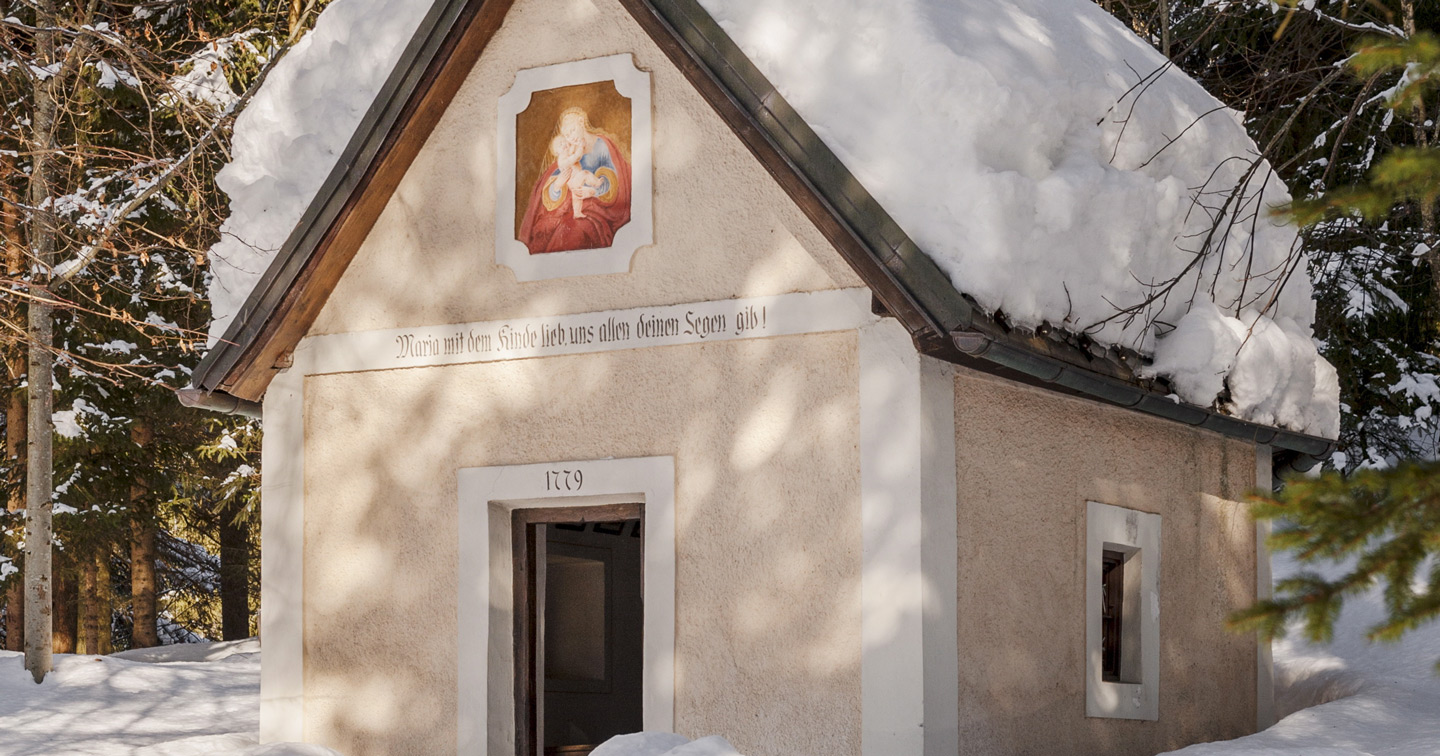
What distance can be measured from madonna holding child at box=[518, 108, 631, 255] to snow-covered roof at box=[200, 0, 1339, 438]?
0.99m

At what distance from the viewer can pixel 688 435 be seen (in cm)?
Answer: 831

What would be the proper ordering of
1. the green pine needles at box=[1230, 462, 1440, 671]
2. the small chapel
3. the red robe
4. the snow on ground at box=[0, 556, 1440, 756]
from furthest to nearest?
the red robe → the snow on ground at box=[0, 556, 1440, 756] → the small chapel → the green pine needles at box=[1230, 462, 1440, 671]

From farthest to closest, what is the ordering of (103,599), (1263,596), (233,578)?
(233,578), (103,599), (1263,596)

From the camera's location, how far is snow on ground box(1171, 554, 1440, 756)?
27.7 ft

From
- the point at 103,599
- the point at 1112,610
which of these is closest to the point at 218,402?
the point at 1112,610

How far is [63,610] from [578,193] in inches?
589

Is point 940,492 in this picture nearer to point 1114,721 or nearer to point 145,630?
point 1114,721

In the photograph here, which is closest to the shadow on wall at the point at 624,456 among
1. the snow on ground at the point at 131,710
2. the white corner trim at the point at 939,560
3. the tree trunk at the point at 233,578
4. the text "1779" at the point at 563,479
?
the text "1779" at the point at 563,479

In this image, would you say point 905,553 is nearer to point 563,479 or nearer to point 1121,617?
point 563,479

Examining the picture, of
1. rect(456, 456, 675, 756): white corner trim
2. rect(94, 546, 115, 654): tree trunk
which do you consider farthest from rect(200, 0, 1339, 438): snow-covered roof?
rect(94, 546, 115, 654): tree trunk

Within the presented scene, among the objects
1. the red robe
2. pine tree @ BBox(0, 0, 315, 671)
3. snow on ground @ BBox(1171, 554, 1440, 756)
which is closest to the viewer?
snow on ground @ BBox(1171, 554, 1440, 756)

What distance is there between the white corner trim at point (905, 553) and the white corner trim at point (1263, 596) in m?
4.03

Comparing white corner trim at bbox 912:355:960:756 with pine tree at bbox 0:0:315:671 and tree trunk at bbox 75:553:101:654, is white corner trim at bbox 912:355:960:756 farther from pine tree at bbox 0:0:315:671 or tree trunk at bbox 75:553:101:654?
tree trunk at bbox 75:553:101:654

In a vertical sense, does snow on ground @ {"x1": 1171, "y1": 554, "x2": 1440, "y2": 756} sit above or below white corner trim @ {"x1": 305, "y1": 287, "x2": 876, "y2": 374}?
below
